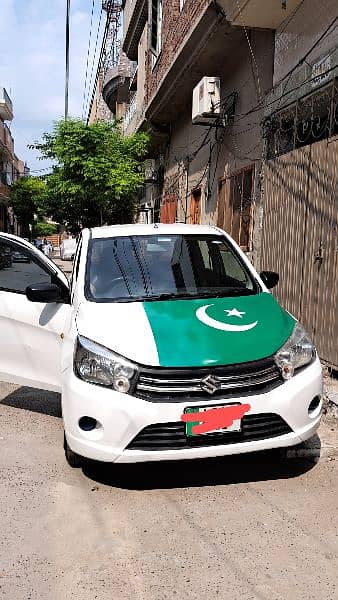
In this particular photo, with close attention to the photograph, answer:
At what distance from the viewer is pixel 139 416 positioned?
305 centimetres

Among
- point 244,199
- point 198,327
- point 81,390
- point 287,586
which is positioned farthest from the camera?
point 244,199

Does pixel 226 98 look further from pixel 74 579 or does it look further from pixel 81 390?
pixel 74 579

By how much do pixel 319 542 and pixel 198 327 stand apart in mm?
1419

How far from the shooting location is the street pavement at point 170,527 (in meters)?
2.48

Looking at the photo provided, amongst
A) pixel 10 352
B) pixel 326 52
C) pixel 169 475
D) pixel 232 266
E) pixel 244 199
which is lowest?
pixel 169 475

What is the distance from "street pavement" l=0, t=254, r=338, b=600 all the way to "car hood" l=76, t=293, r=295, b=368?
0.91 m

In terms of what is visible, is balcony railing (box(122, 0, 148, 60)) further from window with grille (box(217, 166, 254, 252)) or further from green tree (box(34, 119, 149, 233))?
window with grille (box(217, 166, 254, 252))

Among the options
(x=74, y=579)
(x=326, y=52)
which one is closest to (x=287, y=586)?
(x=74, y=579)

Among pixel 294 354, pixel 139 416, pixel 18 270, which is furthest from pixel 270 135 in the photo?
pixel 139 416

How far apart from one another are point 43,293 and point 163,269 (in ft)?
3.28

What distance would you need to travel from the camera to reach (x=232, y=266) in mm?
4602

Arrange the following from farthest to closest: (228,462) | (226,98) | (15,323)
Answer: (226,98), (15,323), (228,462)

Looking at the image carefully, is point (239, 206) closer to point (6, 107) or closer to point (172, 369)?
point (172, 369)

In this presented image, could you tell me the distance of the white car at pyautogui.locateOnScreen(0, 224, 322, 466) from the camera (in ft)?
10.1
